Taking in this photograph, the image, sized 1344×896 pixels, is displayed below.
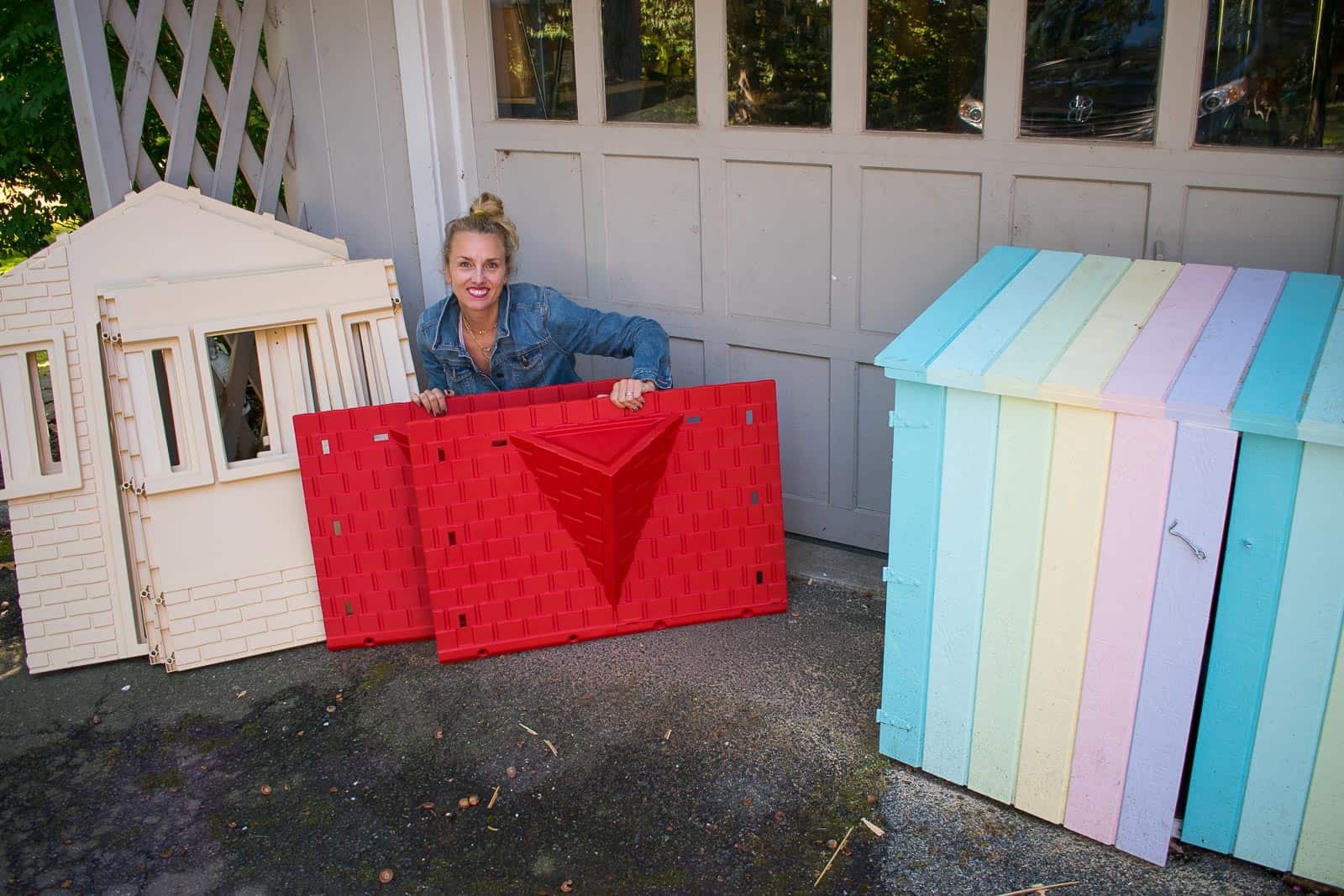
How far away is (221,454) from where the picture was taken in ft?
12.6

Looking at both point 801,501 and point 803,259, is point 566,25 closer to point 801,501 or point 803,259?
point 803,259

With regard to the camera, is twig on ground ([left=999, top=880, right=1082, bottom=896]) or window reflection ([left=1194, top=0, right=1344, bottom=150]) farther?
window reflection ([left=1194, top=0, right=1344, bottom=150])

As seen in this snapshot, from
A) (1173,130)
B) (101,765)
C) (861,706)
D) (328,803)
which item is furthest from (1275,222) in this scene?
(101,765)

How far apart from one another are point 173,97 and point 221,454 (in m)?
1.65

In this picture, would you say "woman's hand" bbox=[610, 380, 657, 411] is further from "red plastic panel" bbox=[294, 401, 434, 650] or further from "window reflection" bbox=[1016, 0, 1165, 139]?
"window reflection" bbox=[1016, 0, 1165, 139]

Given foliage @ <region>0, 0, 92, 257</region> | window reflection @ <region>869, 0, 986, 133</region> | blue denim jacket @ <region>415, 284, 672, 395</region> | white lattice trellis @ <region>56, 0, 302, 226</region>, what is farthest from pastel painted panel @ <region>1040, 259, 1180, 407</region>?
foliage @ <region>0, 0, 92, 257</region>

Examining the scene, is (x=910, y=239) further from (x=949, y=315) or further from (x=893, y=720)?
(x=893, y=720)

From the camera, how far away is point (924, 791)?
310cm

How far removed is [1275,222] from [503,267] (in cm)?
237

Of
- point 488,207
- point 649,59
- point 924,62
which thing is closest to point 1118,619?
point 924,62

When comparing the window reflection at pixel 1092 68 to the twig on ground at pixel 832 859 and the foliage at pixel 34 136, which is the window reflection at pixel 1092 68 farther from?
the foliage at pixel 34 136

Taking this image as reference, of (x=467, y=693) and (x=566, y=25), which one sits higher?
(x=566, y=25)

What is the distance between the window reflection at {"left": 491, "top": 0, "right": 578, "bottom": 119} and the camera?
445 centimetres

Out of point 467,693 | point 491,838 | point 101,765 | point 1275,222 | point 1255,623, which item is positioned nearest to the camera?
point 1255,623
